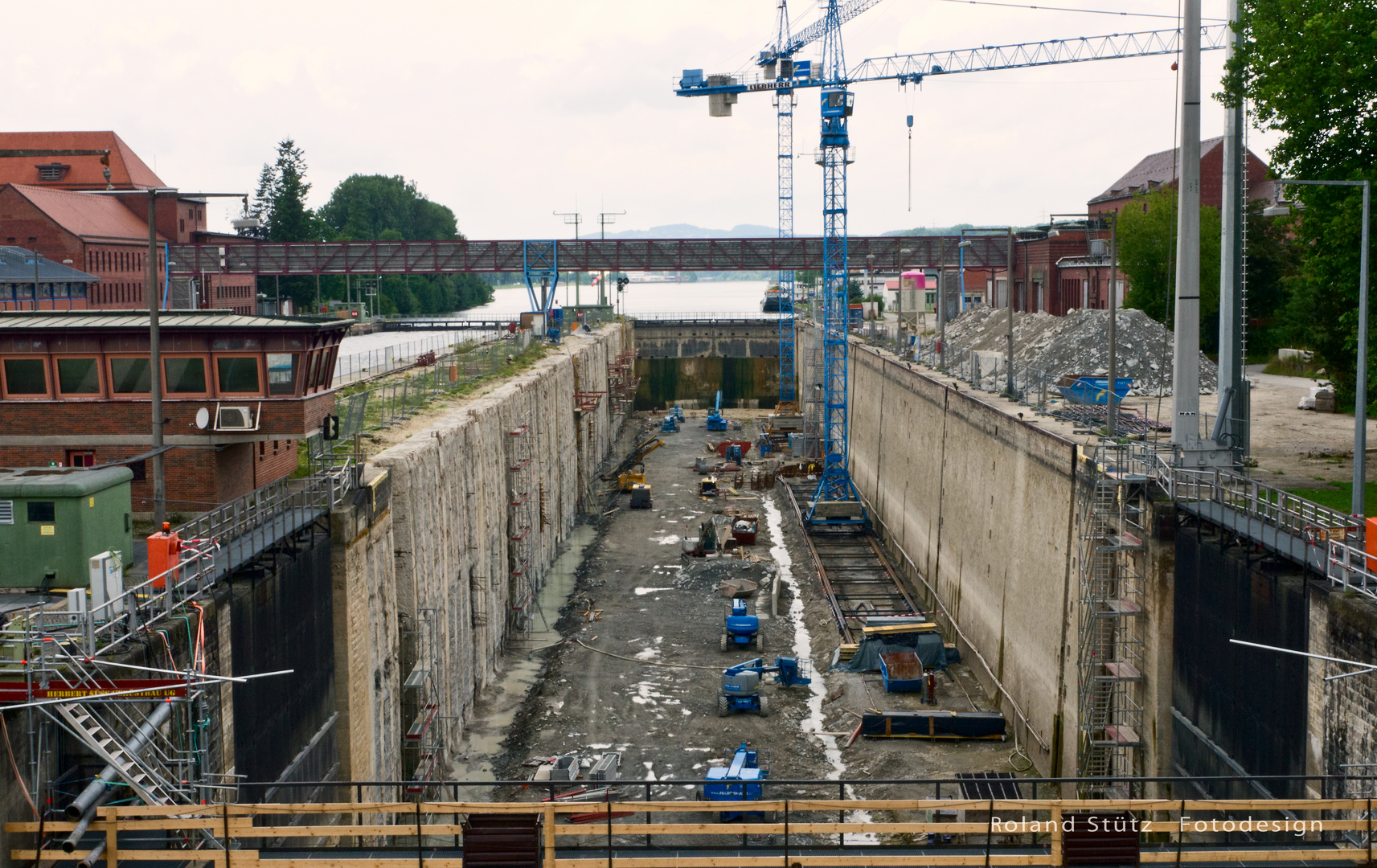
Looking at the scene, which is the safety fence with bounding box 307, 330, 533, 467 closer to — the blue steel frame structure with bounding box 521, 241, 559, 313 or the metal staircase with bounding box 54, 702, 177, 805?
the metal staircase with bounding box 54, 702, 177, 805

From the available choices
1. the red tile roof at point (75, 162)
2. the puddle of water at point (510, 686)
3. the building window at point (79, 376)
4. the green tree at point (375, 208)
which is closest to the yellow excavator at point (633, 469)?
the puddle of water at point (510, 686)

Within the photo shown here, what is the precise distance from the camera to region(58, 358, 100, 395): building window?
23.0 meters

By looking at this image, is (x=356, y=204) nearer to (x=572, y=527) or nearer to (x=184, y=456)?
(x=572, y=527)

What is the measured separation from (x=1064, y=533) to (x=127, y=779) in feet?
70.7

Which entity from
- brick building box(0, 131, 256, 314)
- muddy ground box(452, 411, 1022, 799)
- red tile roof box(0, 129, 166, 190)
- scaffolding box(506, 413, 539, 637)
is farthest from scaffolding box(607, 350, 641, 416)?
red tile roof box(0, 129, 166, 190)

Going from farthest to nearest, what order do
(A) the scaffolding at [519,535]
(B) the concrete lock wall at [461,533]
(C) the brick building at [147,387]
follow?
(A) the scaffolding at [519,535], (B) the concrete lock wall at [461,533], (C) the brick building at [147,387]

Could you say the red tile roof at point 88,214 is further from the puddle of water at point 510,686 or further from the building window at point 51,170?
the puddle of water at point 510,686

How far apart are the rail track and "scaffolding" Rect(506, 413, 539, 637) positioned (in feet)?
33.3

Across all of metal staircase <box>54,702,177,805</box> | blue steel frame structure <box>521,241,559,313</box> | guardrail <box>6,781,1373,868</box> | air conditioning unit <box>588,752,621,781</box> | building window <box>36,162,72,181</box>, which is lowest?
air conditioning unit <box>588,752,621,781</box>

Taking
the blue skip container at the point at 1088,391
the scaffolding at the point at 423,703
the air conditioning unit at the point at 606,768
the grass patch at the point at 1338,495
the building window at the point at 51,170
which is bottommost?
the air conditioning unit at the point at 606,768

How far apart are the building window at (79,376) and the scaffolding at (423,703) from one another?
27.3 ft

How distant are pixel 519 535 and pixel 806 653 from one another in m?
10.6

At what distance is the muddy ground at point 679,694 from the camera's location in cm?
2881

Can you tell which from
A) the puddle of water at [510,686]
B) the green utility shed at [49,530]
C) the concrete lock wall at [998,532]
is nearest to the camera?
the green utility shed at [49,530]
